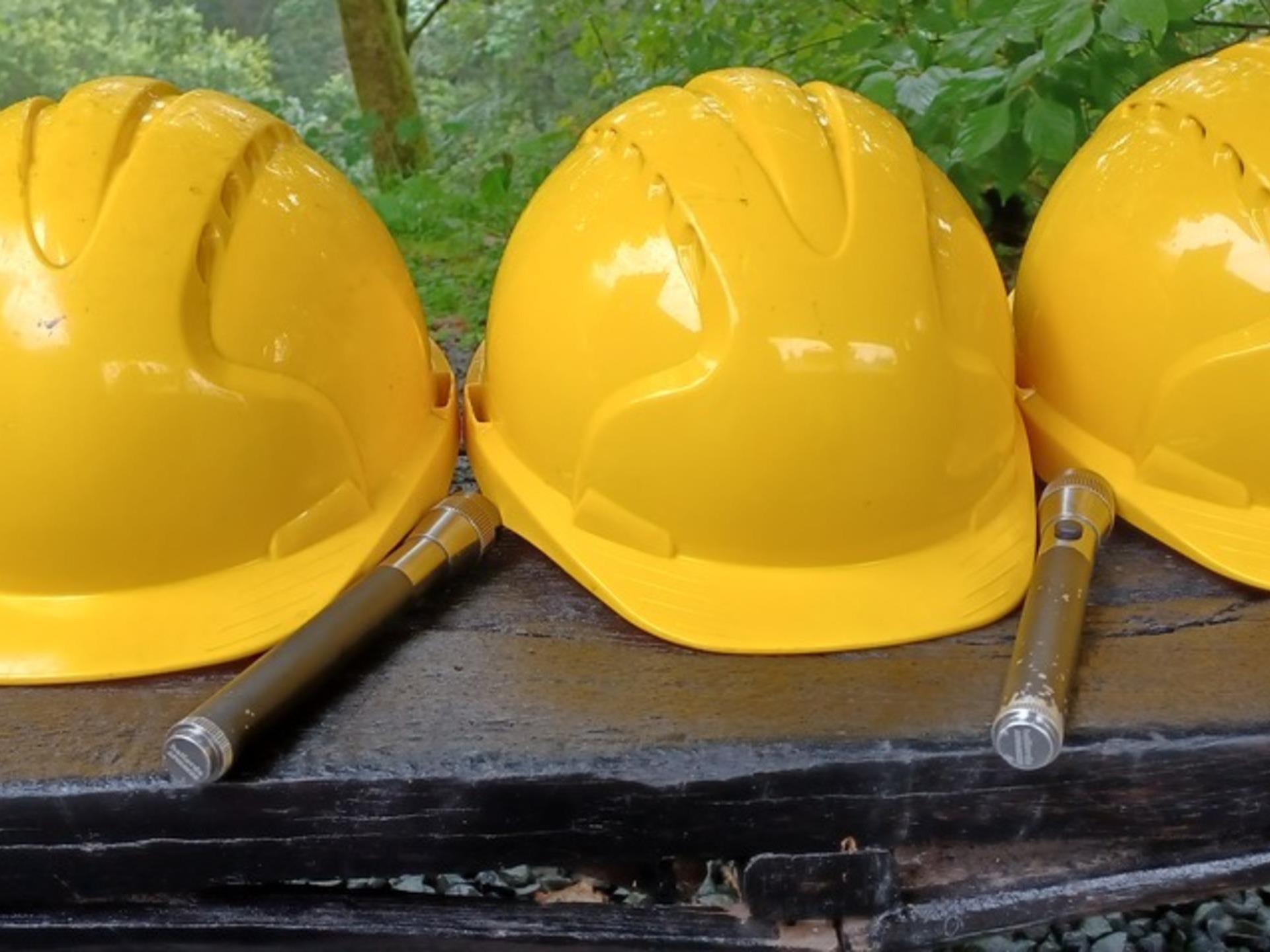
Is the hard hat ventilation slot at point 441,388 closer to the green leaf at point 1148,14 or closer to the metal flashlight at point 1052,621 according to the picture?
the metal flashlight at point 1052,621

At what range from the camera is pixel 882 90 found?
2.13m

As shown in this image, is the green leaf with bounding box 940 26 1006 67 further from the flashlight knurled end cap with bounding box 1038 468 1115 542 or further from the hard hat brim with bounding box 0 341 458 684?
the hard hat brim with bounding box 0 341 458 684

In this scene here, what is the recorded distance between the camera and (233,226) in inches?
55.4

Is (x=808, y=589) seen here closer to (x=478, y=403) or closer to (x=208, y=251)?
(x=478, y=403)

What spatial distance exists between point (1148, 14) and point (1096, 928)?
142 centimetres

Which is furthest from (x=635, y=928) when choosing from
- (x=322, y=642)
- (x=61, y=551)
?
(x=61, y=551)

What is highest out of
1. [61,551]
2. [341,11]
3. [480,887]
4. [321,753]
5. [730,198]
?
[730,198]

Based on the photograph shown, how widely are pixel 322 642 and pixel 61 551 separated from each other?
326 millimetres

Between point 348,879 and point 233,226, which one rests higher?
point 233,226

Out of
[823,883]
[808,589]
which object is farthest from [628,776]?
[808,589]

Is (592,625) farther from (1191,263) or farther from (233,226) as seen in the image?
(1191,263)

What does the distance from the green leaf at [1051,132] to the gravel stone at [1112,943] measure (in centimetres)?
123

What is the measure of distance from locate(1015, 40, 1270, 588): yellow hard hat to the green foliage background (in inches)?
8.8

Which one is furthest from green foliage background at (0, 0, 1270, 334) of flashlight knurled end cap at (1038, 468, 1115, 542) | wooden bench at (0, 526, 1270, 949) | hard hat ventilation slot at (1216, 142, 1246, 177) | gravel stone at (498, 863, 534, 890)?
gravel stone at (498, 863, 534, 890)
